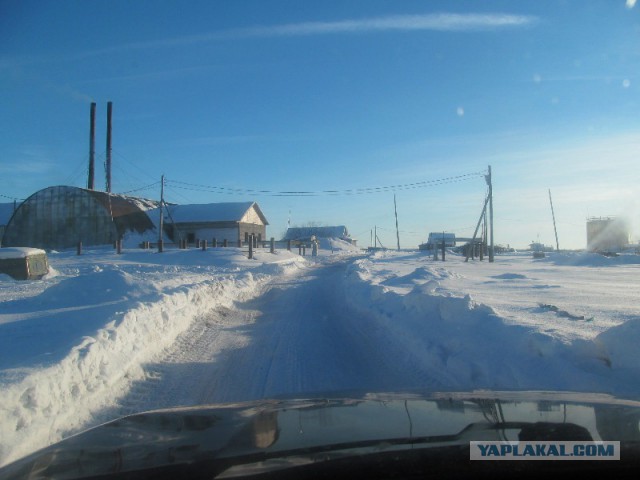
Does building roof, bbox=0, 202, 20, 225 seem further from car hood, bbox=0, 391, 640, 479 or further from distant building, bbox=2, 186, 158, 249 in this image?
car hood, bbox=0, 391, 640, 479

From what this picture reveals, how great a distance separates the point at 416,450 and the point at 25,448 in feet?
11.7

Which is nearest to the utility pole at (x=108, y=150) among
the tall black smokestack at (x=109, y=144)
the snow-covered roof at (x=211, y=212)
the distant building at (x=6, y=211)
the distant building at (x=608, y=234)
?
the tall black smokestack at (x=109, y=144)

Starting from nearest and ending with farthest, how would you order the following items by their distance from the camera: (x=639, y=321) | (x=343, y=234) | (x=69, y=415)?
(x=69, y=415), (x=639, y=321), (x=343, y=234)

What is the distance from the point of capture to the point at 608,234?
244 feet

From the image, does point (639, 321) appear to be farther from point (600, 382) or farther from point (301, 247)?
point (301, 247)

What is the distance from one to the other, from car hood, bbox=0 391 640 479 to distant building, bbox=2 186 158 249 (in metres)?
49.4

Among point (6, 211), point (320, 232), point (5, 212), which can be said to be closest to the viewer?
point (5, 212)

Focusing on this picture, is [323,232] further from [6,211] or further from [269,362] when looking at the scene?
[269,362]

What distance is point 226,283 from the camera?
16750mm

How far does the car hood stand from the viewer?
259 cm

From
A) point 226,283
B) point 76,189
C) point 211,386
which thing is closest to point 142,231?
point 76,189

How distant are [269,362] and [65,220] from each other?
49459 millimetres

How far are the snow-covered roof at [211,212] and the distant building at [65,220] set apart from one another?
1023 centimetres

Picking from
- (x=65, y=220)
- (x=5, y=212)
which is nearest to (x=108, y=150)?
(x=65, y=220)
